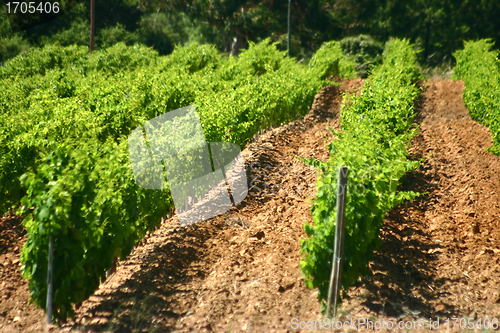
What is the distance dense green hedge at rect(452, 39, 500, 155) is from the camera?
26.1ft

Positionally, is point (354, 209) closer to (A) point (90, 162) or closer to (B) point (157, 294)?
(B) point (157, 294)

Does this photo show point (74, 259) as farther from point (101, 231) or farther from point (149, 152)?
point (149, 152)

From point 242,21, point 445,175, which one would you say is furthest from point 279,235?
point 242,21

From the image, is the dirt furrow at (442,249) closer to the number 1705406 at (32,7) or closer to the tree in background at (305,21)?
the tree in background at (305,21)

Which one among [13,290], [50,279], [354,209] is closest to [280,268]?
[354,209]

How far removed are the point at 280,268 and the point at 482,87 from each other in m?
8.70

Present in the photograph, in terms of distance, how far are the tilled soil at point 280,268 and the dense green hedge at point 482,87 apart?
1.41 metres

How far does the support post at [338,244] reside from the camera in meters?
3.24

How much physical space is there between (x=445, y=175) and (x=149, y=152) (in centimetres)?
465

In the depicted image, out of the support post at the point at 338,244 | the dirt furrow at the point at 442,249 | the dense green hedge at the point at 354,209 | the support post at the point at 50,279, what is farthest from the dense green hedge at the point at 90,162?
the dirt furrow at the point at 442,249

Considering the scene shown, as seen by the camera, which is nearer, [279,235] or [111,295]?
[111,295]

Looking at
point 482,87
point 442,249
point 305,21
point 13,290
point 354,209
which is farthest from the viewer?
point 305,21

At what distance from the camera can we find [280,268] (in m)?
4.38

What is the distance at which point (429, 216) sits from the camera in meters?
5.55
